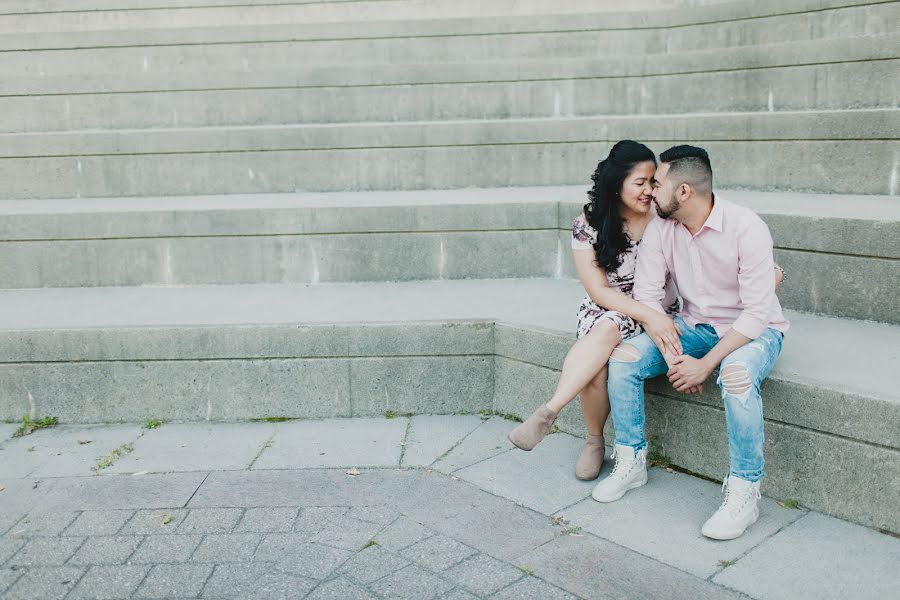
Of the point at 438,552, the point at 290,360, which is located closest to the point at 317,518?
the point at 438,552

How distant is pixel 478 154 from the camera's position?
6.36 metres

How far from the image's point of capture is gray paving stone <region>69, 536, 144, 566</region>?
3.28 meters

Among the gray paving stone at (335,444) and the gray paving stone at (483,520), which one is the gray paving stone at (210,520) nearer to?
the gray paving stone at (335,444)

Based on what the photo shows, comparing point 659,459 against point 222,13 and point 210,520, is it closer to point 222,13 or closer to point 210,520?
point 210,520

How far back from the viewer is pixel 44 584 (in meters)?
3.11

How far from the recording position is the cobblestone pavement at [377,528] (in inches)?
118

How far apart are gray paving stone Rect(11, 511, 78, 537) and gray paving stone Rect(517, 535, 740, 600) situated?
6.17 feet

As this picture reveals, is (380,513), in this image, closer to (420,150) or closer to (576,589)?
(576,589)

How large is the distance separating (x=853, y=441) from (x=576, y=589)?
119cm

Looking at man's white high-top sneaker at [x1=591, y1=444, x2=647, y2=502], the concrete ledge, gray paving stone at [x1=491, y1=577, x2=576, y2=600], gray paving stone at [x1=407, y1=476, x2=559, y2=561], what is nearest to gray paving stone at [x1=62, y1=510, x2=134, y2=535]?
gray paving stone at [x1=407, y1=476, x2=559, y2=561]

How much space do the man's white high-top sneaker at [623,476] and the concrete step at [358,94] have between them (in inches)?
145

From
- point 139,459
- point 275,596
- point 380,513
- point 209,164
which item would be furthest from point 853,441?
point 209,164

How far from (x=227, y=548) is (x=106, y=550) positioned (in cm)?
47

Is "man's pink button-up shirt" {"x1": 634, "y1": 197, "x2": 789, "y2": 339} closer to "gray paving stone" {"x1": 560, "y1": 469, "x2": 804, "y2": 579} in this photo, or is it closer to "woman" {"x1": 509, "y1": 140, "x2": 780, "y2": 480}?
Answer: "woman" {"x1": 509, "y1": 140, "x2": 780, "y2": 480}
